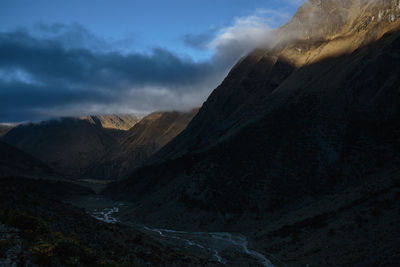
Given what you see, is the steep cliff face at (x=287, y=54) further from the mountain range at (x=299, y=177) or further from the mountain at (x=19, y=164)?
the mountain at (x=19, y=164)

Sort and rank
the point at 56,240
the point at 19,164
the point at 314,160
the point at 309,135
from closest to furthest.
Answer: the point at 56,240 < the point at 314,160 < the point at 309,135 < the point at 19,164

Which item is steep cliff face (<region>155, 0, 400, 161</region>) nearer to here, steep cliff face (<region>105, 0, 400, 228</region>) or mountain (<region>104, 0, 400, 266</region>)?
steep cliff face (<region>105, 0, 400, 228</region>)

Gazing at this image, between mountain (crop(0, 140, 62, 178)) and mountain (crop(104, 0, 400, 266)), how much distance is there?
8380 centimetres

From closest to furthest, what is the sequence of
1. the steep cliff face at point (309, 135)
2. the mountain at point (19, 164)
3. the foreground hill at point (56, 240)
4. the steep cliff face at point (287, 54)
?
the foreground hill at point (56, 240)
the steep cliff face at point (309, 135)
the steep cliff face at point (287, 54)
the mountain at point (19, 164)

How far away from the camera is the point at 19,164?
163 metres

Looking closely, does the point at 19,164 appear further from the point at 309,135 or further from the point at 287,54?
the point at 309,135

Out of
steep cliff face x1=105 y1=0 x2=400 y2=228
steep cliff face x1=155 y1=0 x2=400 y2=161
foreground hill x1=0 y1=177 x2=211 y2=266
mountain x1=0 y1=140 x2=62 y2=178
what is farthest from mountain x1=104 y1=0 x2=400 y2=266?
mountain x1=0 y1=140 x2=62 y2=178

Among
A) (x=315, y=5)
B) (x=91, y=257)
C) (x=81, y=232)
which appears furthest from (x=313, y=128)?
(x=315, y=5)

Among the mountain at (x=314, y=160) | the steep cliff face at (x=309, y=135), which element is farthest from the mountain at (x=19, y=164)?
the mountain at (x=314, y=160)

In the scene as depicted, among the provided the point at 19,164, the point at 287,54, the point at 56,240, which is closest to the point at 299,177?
the point at 56,240

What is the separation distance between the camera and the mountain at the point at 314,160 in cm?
4469

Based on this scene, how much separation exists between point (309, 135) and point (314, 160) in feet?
23.8

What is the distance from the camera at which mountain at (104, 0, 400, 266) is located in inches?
1759

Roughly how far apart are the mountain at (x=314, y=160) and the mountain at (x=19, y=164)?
8380 cm
